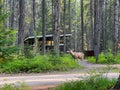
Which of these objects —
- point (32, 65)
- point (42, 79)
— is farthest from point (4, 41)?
point (32, 65)

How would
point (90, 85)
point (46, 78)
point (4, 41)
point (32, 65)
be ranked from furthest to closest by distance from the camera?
point (32, 65), point (46, 78), point (4, 41), point (90, 85)

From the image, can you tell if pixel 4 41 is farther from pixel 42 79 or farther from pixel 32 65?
pixel 32 65

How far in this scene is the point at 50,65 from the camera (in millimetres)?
19391

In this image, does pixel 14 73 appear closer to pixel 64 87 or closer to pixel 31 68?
pixel 31 68

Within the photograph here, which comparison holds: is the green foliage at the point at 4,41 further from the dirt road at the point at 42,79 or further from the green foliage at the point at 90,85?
the green foliage at the point at 90,85

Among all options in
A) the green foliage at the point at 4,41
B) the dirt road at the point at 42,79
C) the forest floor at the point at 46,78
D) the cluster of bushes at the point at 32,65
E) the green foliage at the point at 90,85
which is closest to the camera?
the green foliage at the point at 90,85

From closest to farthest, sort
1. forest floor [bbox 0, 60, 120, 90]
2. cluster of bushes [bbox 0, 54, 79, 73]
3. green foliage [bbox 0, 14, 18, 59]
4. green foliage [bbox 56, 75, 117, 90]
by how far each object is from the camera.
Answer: green foliage [bbox 56, 75, 117, 90] < forest floor [bbox 0, 60, 120, 90] < green foliage [bbox 0, 14, 18, 59] < cluster of bushes [bbox 0, 54, 79, 73]

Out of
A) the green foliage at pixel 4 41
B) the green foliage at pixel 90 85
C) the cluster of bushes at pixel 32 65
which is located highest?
the green foliage at pixel 4 41

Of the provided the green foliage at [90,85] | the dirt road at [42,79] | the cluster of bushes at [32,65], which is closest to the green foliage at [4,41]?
the dirt road at [42,79]

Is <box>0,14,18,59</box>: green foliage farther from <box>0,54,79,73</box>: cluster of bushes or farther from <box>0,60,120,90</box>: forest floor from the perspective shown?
<box>0,54,79,73</box>: cluster of bushes

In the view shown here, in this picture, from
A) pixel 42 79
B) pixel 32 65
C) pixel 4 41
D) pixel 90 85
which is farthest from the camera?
pixel 32 65

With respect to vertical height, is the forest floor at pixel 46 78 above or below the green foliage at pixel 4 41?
below

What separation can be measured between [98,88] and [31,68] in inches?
368

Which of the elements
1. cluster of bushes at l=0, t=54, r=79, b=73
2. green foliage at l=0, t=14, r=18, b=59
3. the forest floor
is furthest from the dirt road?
cluster of bushes at l=0, t=54, r=79, b=73
